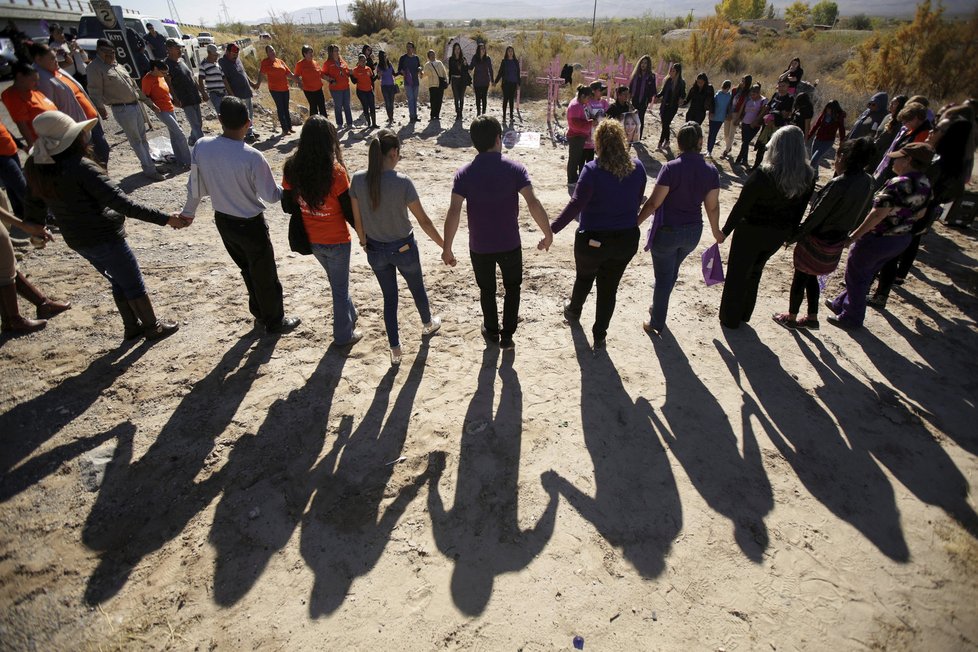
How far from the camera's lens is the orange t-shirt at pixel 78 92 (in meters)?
5.77

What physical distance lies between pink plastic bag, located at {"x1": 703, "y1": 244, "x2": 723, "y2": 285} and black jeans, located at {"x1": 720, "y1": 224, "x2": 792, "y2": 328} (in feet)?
0.27

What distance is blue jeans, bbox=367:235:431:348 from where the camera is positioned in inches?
135

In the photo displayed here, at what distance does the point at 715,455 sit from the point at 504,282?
192cm

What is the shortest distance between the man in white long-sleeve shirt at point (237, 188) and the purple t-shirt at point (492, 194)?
1393 mm

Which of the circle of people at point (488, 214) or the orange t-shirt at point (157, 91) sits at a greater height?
the orange t-shirt at point (157, 91)

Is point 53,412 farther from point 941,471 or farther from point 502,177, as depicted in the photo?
point 941,471

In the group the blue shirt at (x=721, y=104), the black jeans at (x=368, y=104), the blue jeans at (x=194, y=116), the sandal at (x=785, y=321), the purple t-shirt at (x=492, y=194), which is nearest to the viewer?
the purple t-shirt at (x=492, y=194)

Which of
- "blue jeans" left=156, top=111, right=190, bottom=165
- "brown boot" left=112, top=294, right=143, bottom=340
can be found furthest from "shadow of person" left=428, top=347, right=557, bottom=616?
"blue jeans" left=156, top=111, right=190, bottom=165

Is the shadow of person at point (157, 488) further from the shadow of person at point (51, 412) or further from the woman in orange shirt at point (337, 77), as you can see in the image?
the woman in orange shirt at point (337, 77)

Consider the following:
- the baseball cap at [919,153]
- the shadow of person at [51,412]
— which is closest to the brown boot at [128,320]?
the shadow of person at [51,412]

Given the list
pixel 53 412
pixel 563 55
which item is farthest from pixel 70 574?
pixel 563 55

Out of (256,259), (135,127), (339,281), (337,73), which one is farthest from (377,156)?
(337,73)

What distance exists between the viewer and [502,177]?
312cm

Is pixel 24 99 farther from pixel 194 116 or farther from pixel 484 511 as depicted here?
pixel 484 511
